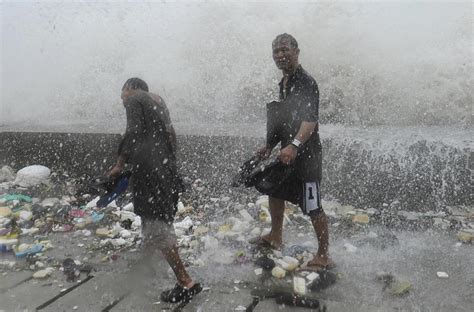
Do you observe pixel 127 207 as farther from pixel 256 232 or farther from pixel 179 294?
pixel 179 294

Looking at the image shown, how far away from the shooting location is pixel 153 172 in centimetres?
306

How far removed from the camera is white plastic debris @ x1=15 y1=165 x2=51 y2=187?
5.86 m

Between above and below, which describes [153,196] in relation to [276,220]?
above

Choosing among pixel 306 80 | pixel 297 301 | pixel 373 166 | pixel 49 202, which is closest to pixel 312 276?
pixel 297 301

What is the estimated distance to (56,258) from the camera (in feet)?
12.6

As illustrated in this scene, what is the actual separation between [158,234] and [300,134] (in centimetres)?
121

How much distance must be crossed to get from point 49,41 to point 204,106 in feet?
17.2

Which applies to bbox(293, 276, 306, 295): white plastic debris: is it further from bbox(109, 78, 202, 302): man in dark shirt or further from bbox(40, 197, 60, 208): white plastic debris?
bbox(40, 197, 60, 208): white plastic debris

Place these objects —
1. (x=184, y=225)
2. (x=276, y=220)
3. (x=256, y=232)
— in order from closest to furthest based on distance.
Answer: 1. (x=276, y=220)
2. (x=256, y=232)
3. (x=184, y=225)

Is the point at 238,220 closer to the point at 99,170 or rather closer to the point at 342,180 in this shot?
the point at 342,180

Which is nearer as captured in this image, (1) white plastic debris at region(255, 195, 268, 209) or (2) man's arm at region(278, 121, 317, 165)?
(2) man's arm at region(278, 121, 317, 165)

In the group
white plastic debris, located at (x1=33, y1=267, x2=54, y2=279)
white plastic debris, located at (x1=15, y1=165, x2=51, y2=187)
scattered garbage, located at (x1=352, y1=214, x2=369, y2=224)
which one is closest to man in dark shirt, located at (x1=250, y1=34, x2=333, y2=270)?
scattered garbage, located at (x1=352, y1=214, x2=369, y2=224)

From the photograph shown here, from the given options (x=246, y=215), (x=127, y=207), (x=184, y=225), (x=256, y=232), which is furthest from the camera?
(x=127, y=207)

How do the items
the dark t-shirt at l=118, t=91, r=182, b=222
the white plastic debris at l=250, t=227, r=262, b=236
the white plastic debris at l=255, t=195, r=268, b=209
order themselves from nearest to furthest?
1. the dark t-shirt at l=118, t=91, r=182, b=222
2. the white plastic debris at l=250, t=227, r=262, b=236
3. the white plastic debris at l=255, t=195, r=268, b=209
